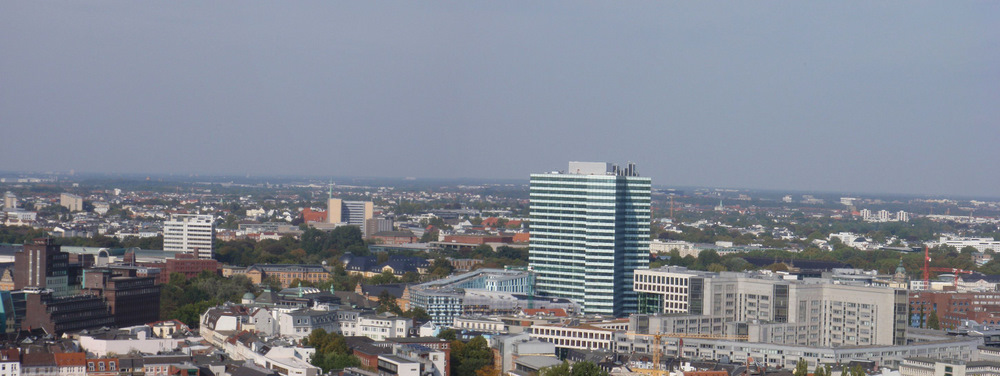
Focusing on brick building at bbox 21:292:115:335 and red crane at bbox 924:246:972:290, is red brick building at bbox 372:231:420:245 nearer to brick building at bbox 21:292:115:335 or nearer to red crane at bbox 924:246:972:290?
red crane at bbox 924:246:972:290

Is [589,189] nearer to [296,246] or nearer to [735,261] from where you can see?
[735,261]

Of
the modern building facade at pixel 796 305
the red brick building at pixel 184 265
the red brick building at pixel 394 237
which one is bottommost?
the red brick building at pixel 394 237

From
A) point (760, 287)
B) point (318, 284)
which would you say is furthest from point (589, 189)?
point (318, 284)

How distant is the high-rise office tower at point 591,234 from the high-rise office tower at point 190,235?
56.3 metres

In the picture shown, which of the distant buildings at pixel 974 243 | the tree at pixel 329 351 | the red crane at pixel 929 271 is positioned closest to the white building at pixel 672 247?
the red crane at pixel 929 271

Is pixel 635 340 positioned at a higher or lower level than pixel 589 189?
lower

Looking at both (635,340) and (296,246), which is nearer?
(635,340)

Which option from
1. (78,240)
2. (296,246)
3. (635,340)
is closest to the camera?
(635,340)

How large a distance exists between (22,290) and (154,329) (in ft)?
41.7

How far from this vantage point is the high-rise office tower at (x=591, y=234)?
95438mm

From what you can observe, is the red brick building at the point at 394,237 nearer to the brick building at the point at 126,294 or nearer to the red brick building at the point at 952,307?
the brick building at the point at 126,294

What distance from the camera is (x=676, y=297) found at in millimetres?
90375

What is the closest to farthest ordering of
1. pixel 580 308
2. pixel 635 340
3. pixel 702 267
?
pixel 635 340 < pixel 580 308 < pixel 702 267

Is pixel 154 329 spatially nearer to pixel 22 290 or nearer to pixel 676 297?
pixel 22 290
